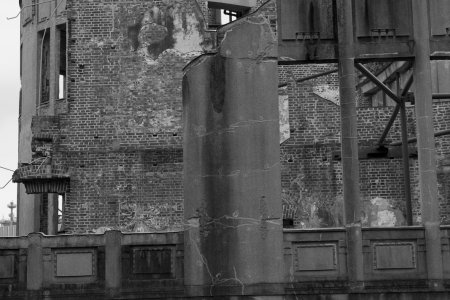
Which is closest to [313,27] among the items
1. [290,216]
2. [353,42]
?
[353,42]

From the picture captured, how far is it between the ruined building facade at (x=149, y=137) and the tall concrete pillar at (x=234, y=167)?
6485 millimetres

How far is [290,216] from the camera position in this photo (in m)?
21.5

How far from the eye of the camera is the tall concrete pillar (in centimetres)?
1417

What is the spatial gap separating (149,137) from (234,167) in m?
7.54

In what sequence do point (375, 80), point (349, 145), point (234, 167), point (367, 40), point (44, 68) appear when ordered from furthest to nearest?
point (44, 68) → point (375, 80) → point (367, 40) → point (349, 145) → point (234, 167)

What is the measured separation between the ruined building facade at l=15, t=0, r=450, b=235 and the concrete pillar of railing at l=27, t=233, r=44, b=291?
22.3ft

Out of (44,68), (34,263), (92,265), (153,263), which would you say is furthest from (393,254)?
(44,68)

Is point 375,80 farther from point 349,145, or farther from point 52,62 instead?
point 52,62

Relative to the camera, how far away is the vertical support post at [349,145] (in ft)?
47.0

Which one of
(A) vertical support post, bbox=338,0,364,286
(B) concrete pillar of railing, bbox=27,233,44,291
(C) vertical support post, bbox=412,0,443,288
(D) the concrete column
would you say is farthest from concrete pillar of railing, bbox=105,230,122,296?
(D) the concrete column

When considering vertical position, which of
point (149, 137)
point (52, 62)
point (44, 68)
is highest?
point (44, 68)

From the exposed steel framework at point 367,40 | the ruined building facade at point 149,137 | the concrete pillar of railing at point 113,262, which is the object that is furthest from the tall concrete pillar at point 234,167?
the ruined building facade at point 149,137

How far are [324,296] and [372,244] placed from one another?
3.69ft

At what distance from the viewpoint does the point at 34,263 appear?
14352 millimetres
